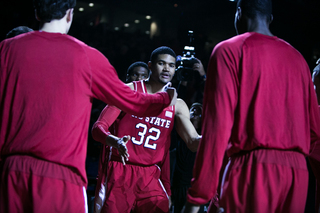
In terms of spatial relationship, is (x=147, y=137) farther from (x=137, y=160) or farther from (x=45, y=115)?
(x=45, y=115)

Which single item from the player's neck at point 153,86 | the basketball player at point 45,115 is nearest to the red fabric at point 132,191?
the player's neck at point 153,86

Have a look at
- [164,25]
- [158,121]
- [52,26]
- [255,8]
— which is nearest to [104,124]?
[158,121]

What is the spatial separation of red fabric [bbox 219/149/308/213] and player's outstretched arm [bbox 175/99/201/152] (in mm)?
1293

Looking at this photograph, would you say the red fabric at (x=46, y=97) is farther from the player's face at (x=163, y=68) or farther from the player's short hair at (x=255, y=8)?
the player's face at (x=163, y=68)

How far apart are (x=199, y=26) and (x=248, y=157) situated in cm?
592

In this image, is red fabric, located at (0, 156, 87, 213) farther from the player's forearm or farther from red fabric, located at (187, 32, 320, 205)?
the player's forearm

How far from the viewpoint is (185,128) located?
3184 mm

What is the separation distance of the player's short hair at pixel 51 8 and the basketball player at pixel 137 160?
118cm

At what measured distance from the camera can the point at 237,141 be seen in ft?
5.63

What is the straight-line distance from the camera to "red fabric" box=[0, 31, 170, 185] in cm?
161

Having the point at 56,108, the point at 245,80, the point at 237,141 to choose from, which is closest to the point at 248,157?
the point at 237,141

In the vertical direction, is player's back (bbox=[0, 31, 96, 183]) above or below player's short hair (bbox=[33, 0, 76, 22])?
below

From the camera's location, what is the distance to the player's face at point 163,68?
347 centimetres

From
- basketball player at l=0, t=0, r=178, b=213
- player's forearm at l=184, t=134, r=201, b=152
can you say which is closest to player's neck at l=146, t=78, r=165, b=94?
player's forearm at l=184, t=134, r=201, b=152
